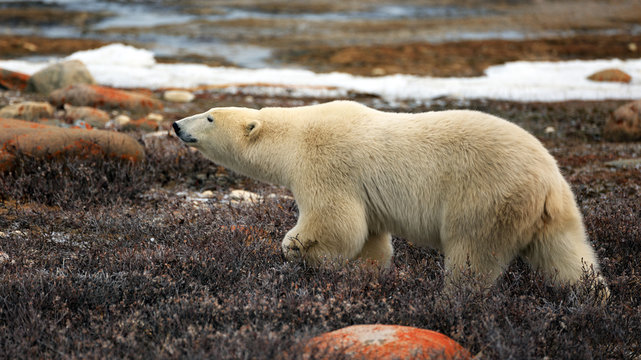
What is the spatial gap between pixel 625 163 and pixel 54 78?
41.9ft

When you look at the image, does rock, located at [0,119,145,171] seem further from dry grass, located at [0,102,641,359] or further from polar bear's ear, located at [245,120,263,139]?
polar bear's ear, located at [245,120,263,139]

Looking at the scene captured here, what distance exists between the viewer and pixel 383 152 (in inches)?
153

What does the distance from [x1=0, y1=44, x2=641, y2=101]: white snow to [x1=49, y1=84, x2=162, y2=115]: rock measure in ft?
14.0

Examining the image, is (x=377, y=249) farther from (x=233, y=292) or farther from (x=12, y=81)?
(x=12, y=81)

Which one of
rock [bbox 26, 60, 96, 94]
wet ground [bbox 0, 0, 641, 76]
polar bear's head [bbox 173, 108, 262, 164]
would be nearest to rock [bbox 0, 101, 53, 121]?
rock [bbox 26, 60, 96, 94]

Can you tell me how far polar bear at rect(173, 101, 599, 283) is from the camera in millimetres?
3494

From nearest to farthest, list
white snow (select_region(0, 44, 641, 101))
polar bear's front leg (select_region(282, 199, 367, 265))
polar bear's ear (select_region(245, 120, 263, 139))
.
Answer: polar bear's front leg (select_region(282, 199, 367, 265)) < polar bear's ear (select_region(245, 120, 263, 139)) < white snow (select_region(0, 44, 641, 101))

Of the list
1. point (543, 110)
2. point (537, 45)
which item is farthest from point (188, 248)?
point (537, 45)

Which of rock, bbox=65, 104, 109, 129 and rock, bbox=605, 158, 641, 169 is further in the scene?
rock, bbox=65, 104, 109, 129

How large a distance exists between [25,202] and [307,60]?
1931cm

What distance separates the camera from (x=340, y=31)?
111 feet

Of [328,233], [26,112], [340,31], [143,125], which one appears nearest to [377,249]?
[328,233]

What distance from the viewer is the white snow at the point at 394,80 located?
16000mm

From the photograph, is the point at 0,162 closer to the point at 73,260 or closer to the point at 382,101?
the point at 73,260
